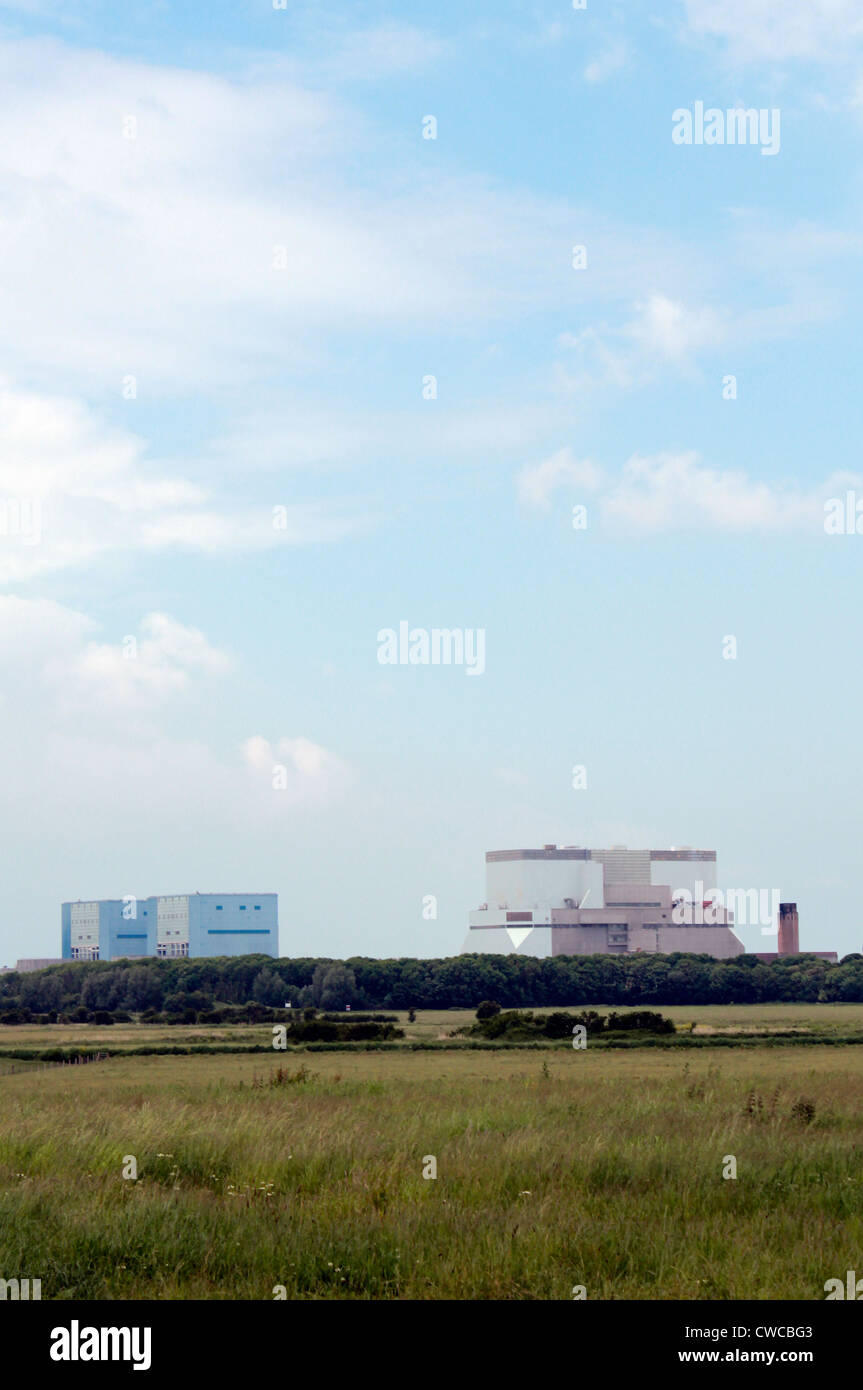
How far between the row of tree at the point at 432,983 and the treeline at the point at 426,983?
12cm

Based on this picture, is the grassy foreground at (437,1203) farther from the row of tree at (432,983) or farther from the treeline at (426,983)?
the row of tree at (432,983)

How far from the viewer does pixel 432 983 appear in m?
160

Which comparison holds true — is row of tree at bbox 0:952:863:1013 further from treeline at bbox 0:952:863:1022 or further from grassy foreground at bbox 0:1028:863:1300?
grassy foreground at bbox 0:1028:863:1300

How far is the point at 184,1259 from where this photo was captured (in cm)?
1174

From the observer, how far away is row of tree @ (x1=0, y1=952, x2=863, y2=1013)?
516 ft

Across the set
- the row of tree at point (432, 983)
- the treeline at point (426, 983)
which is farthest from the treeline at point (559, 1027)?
the row of tree at point (432, 983)

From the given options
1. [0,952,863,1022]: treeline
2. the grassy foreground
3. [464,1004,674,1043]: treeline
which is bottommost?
[0,952,863,1022]: treeline

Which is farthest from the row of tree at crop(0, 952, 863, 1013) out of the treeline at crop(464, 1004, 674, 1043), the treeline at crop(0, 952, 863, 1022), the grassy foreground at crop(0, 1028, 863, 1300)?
the grassy foreground at crop(0, 1028, 863, 1300)

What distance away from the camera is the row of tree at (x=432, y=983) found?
157 metres

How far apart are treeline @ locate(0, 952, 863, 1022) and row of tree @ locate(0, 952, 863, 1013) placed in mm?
122

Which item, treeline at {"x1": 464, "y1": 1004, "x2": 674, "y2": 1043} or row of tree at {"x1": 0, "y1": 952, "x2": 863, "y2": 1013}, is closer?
treeline at {"x1": 464, "y1": 1004, "x2": 674, "y2": 1043}

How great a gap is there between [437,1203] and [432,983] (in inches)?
5858

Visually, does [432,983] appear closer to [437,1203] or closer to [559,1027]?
[559,1027]
